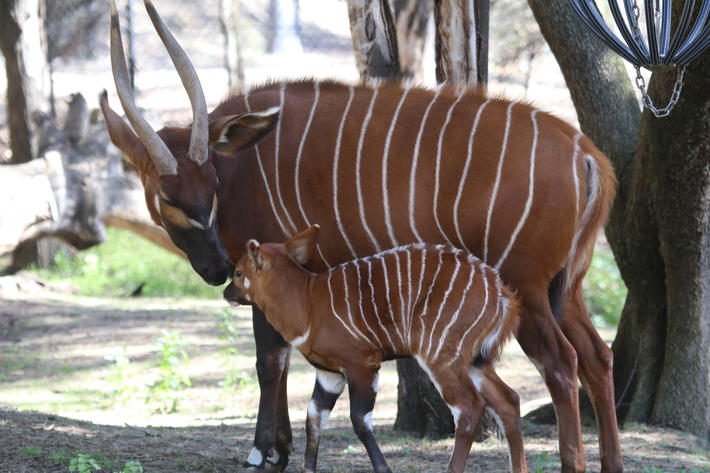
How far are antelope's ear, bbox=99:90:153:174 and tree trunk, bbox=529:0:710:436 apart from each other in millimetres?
2391

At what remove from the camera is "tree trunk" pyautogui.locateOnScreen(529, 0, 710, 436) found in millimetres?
5070

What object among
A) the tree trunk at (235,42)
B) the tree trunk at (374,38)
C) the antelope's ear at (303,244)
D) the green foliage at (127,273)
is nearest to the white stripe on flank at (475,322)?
the antelope's ear at (303,244)

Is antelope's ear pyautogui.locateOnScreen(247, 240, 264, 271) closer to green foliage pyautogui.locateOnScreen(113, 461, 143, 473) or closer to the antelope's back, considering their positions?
the antelope's back

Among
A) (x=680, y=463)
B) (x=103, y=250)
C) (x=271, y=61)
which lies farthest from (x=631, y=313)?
(x=271, y=61)

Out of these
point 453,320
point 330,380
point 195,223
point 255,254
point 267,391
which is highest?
point 195,223

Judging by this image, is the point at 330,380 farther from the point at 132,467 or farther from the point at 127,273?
the point at 127,273

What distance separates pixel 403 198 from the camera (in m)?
4.29

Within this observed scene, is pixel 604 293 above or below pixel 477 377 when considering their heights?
below

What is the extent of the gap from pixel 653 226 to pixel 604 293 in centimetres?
551

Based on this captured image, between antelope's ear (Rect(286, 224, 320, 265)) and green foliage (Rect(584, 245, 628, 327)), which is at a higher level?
antelope's ear (Rect(286, 224, 320, 265))

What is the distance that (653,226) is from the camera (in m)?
5.51

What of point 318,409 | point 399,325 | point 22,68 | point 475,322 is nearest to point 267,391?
point 318,409

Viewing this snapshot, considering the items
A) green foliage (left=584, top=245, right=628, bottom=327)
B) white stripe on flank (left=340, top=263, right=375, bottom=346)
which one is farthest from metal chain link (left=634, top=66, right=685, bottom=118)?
green foliage (left=584, top=245, right=628, bottom=327)

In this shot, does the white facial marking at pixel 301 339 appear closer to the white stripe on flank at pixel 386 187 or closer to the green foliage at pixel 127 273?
the white stripe on flank at pixel 386 187
